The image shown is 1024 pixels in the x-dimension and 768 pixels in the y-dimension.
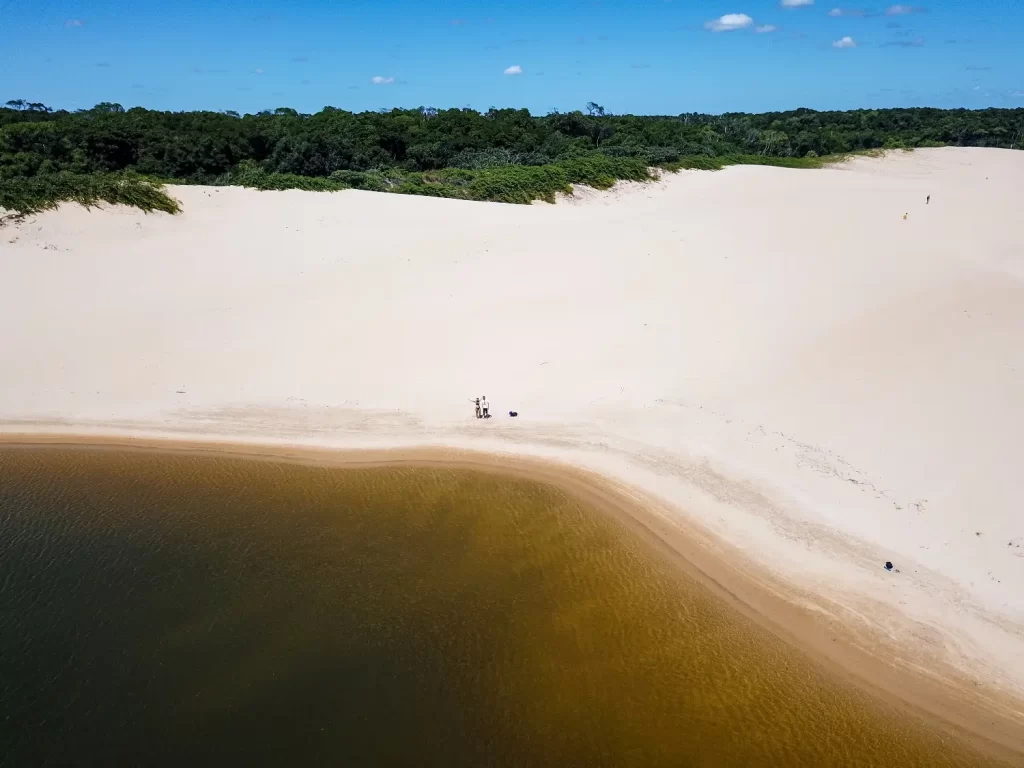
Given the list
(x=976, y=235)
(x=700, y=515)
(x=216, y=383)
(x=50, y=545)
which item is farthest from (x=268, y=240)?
(x=976, y=235)

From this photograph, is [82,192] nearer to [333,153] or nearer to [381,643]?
[333,153]

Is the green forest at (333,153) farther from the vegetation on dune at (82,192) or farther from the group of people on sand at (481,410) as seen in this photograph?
the group of people on sand at (481,410)

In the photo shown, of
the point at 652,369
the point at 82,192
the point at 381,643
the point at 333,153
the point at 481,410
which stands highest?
the point at 333,153

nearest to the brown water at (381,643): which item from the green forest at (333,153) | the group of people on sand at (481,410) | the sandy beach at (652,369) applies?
the sandy beach at (652,369)

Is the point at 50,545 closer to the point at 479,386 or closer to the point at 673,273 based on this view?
the point at 479,386

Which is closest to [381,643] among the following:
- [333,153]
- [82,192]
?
[82,192]

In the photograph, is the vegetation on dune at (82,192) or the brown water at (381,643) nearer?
the brown water at (381,643)
